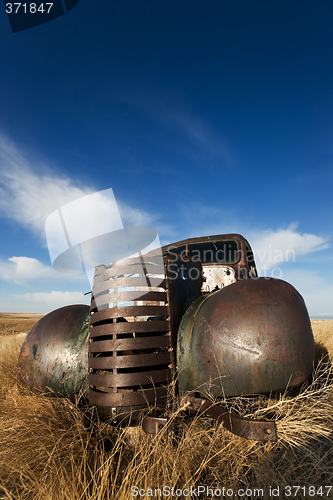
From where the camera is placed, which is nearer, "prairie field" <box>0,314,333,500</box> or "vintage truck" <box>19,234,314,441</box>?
"prairie field" <box>0,314,333,500</box>

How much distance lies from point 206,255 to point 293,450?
2.63 m

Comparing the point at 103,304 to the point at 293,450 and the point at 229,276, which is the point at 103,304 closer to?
the point at 293,450

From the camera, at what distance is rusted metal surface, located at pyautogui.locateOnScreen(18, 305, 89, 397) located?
2486 millimetres

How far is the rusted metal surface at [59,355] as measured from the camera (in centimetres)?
249

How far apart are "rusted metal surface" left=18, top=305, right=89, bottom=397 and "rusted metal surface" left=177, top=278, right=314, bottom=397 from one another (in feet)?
3.32

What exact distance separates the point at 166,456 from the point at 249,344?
0.92 meters

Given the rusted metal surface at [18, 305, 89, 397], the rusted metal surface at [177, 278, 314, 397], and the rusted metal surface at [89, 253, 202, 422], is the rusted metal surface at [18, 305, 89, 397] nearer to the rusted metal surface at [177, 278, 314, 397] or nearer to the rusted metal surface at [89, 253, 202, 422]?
the rusted metal surface at [89, 253, 202, 422]

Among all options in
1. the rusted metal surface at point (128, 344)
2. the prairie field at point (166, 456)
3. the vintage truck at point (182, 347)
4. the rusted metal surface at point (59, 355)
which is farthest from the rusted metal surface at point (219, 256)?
the prairie field at point (166, 456)

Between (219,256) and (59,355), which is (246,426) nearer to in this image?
(59,355)

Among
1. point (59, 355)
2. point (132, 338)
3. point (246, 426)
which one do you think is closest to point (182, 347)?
point (132, 338)

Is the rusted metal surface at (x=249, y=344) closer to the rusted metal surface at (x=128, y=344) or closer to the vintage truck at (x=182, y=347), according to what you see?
the vintage truck at (x=182, y=347)

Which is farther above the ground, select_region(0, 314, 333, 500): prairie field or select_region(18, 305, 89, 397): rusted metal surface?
select_region(18, 305, 89, 397): rusted metal surface

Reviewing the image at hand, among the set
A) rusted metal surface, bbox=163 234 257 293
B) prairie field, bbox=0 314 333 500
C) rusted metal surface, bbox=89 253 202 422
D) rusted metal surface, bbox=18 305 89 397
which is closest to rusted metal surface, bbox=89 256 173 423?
rusted metal surface, bbox=89 253 202 422

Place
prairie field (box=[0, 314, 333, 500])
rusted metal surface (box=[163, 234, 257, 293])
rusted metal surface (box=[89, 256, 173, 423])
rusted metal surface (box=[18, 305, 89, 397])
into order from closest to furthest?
prairie field (box=[0, 314, 333, 500]) < rusted metal surface (box=[89, 256, 173, 423]) < rusted metal surface (box=[18, 305, 89, 397]) < rusted metal surface (box=[163, 234, 257, 293])
